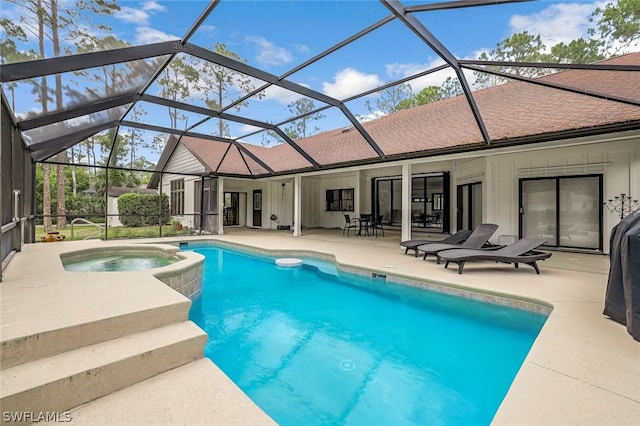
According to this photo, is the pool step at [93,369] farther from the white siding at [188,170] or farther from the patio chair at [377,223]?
the white siding at [188,170]

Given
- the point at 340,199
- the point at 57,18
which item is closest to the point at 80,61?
the point at 57,18

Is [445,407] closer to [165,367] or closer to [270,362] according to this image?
[270,362]

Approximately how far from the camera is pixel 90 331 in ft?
7.79

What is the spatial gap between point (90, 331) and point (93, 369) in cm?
46

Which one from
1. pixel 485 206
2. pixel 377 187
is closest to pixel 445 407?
pixel 485 206

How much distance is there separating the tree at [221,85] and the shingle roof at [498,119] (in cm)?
432

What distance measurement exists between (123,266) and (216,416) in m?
6.49

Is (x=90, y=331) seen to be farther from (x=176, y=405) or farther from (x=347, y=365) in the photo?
(x=347, y=365)

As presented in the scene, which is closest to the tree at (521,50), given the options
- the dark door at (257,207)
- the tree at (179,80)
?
the dark door at (257,207)

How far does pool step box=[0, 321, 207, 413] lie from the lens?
5.99 feet

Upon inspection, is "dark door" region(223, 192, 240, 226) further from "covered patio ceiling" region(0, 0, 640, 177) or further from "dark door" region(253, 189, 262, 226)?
"covered patio ceiling" region(0, 0, 640, 177)

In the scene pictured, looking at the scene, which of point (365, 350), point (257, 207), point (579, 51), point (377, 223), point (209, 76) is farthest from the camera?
point (257, 207)

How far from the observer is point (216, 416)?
1.84 metres

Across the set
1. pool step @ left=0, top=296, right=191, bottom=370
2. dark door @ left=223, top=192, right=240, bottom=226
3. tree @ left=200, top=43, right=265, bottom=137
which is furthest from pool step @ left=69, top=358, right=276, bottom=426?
dark door @ left=223, top=192, right=240, bottom=226
